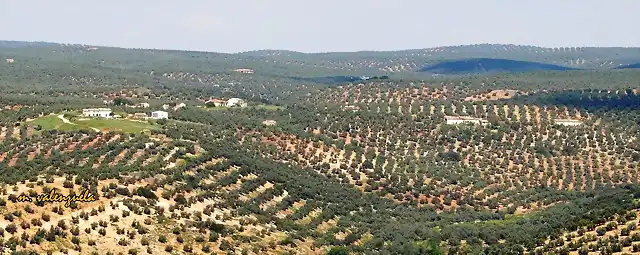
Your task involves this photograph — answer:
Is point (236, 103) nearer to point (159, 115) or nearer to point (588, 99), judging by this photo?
point (159, 115)

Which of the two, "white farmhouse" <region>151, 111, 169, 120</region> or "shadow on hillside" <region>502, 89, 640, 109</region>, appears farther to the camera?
"shadow on hillside" <region>502, 89, 640, 109</region>

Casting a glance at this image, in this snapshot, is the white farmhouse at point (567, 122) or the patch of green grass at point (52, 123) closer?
the patch of green grass at point (52, 123)

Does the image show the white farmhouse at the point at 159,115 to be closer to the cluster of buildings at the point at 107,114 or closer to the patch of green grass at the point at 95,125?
the cluster of buildings at the point at 107,114

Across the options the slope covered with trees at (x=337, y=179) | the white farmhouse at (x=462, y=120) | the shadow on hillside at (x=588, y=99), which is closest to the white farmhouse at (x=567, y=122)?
the slope covered with trees at (x=337, y=179)

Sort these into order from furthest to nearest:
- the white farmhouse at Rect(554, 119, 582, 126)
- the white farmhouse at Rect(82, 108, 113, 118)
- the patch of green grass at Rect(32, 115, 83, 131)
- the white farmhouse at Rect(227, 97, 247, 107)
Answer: the white farmhouse at Rect(227, 97, 247, 107), the white farmhouse at Rect(554, 119, 582, 126), the white farmhouse at Rect(82, 108, 113, 118), the patch of green grass at Rect(32, 115, 83, 131)

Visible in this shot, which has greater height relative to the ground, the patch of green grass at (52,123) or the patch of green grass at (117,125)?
the patch of green grass at (117,125)

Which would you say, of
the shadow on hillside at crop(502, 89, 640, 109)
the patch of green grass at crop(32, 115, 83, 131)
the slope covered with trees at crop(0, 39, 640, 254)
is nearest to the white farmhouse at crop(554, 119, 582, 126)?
the slope covered with trees at crop(0, 39, 640, 254)

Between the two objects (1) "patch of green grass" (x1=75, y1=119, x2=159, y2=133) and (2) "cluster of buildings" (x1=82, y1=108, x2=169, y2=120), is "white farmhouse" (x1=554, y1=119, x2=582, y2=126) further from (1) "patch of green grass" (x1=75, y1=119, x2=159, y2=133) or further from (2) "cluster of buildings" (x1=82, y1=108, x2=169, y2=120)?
(1) "patch of green grass" (x1=75, y1=119, x2=159, y2=133)

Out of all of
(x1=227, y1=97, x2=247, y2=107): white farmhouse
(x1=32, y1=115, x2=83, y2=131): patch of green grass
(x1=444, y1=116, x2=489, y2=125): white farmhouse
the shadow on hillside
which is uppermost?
the shadow on hillside

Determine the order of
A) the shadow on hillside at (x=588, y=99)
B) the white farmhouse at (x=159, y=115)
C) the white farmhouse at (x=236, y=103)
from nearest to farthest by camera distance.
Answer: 1. the white farmhouse at (x=159, y=115)
2. the shadow on hillside at (x=588, y=99)
3. the white farmhouse at (x=236, y=103)

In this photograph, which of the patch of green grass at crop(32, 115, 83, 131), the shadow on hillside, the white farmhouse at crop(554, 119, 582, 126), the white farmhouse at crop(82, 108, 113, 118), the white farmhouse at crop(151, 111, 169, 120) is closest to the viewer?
the patch of green grass at crop(32, 115, 83, 131)

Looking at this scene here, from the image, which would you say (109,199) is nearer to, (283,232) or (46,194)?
(46,194)

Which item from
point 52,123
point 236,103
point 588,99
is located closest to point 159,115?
point 52,123
